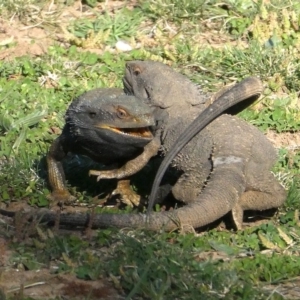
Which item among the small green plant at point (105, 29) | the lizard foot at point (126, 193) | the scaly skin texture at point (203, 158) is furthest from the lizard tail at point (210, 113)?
the small green plant at point (105, 29)

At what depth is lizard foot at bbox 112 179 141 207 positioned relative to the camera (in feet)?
21.4

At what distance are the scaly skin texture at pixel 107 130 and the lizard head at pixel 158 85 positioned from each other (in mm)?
204

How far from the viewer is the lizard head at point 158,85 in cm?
663

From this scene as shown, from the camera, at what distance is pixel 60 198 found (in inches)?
257

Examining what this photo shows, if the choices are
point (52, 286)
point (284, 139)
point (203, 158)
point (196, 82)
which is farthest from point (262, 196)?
point (196, 82)

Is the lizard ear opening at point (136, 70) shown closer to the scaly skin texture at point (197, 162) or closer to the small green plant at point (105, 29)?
the scaly skin texture at point (197, 162)

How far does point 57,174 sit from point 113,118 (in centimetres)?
67

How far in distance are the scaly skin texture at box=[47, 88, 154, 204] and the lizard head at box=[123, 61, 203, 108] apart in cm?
20

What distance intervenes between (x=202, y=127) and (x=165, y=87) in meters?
0.55

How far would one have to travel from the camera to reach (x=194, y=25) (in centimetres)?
902

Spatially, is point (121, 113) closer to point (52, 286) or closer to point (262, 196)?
→ point (262, 196)

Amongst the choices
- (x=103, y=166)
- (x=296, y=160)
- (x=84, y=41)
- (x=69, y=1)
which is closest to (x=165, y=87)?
(x=103, y=166)

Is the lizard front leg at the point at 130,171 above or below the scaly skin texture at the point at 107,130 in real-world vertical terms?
below

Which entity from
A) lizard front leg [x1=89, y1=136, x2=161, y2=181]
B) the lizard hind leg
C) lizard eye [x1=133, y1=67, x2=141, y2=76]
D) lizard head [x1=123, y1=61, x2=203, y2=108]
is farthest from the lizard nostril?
the lizard hind leg
